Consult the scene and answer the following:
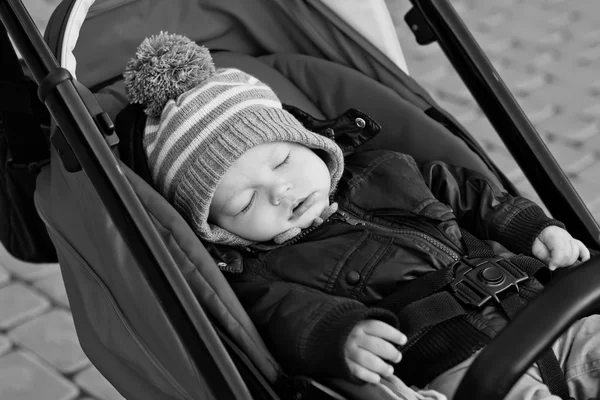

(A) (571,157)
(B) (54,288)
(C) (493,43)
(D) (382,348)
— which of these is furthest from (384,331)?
(C) (493,43)

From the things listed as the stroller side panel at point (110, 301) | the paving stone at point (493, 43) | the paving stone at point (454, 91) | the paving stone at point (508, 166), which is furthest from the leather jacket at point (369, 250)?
the paving stone at point (493, 43)

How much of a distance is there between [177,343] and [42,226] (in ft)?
1.83

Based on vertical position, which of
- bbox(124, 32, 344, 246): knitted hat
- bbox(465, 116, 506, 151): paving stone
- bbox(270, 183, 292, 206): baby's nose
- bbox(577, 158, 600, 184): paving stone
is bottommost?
bbox(577, 158, 600, 184): paving stone

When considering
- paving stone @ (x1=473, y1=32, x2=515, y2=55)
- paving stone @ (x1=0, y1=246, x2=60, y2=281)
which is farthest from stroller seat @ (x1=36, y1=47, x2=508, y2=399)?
paving stone @ (x1=473, y1=32, x2=515, y2=55)

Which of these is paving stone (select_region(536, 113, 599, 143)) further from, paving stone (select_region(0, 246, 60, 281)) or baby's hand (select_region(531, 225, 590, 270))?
paving stone (select_region(0, 246, 60, 281))

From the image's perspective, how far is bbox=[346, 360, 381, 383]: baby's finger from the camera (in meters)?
1.10

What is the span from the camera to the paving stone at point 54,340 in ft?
5.98

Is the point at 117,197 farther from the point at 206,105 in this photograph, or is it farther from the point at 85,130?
the point at 206,105

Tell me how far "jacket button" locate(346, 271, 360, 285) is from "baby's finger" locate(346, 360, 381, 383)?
23 centimetres

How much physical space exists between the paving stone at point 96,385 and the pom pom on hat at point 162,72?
2.15 feet

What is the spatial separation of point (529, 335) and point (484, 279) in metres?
0.38

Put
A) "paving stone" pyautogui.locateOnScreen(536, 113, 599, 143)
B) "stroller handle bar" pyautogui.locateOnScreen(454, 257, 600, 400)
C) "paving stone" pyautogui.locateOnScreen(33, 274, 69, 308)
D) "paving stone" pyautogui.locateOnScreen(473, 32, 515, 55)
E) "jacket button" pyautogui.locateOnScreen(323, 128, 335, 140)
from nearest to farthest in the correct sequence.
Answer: "stroller handle bar" pyautogui.locateOnScreen(454, 257, 600, 400)
"jacket button" pyautogui.locateOnScreen(323, 128, 335, 140)
"paving stone" pyautogui.locateOnScreen(33, 274, 69, 308)
"paving stone" pyautogui.locateOnScreen(536, 113, 599, 143)
"paving stone" pyautogui.locateOnScreen(473, 32, 515, 55)

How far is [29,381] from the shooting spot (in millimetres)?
1766

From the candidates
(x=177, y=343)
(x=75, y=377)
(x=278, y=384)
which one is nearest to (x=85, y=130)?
(x=177, y=343)
